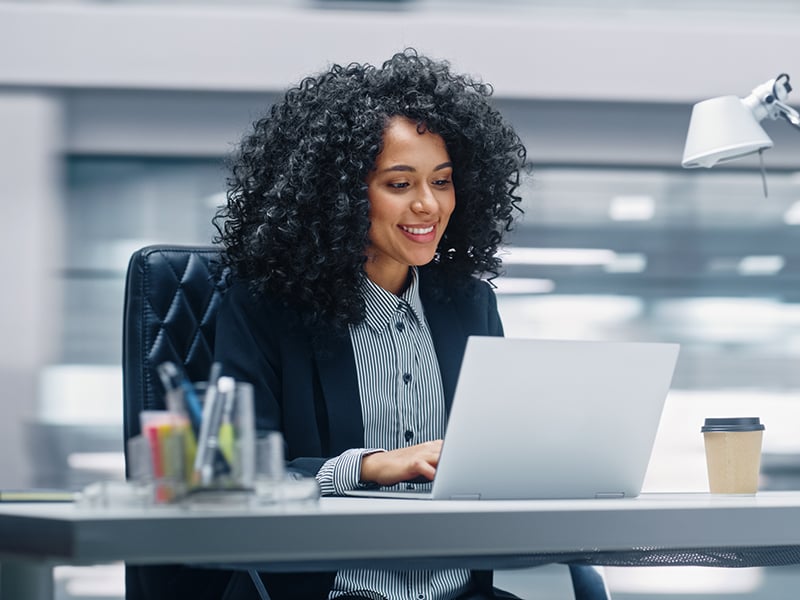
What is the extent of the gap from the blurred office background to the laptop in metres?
2.64

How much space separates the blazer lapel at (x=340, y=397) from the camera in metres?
1.31

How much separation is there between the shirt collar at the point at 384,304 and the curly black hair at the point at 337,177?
0.03 m

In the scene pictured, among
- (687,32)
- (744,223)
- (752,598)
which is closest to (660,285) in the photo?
(744,223)

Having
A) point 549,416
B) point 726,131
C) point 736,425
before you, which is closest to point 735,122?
point 726,131

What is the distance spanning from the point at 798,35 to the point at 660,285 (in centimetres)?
109

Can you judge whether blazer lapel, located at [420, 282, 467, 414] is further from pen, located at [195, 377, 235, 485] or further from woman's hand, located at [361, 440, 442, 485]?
pen, located at [195, 377, 235, 485]

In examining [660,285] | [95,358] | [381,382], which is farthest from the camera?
[660,285]

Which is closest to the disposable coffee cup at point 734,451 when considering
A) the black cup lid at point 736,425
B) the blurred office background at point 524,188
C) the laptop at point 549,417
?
the black cup lid at point 736,425

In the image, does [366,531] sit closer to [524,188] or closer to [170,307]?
[170,307]

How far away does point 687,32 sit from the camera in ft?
12.7

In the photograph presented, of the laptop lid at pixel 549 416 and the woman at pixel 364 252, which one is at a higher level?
the woman at pixel 364 252

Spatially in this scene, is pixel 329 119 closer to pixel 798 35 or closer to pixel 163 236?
pixel 163 236

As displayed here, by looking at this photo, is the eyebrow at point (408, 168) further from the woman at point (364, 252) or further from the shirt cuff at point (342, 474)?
the shirt cuff at point (342, 474)

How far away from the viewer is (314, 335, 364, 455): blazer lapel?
1311 millimetres
